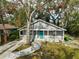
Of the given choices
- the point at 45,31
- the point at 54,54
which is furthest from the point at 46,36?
the point at 54,54

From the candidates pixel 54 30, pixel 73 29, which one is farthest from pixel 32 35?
pixel 73 29

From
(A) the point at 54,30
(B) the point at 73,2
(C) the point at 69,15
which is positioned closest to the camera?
(A) the point at 54,30

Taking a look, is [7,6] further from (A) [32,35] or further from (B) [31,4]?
(A) [32,35]

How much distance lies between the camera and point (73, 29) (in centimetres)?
4697

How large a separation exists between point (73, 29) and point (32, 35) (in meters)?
13.2

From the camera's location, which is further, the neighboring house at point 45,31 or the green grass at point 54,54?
the neighboring house at point 45,31

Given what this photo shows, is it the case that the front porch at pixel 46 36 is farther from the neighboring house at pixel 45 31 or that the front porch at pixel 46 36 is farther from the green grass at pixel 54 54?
the green grass at pixel 54 54

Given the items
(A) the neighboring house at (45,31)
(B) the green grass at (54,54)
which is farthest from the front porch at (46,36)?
(B) the green grass at (54,54)

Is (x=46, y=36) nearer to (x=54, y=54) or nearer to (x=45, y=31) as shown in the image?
(x=45, y=31)

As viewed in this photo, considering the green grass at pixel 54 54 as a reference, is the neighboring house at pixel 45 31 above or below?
above

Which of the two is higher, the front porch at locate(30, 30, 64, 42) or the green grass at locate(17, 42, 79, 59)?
the front porch at locate(30, 30, 64, 42)

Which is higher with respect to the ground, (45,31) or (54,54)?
(45,31)

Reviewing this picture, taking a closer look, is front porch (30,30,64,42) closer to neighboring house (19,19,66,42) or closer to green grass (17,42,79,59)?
neighboring house (19,19,66,42)

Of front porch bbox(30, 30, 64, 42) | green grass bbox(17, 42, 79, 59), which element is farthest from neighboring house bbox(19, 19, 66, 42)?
green grass bbox(17, 42, 79, 59)
